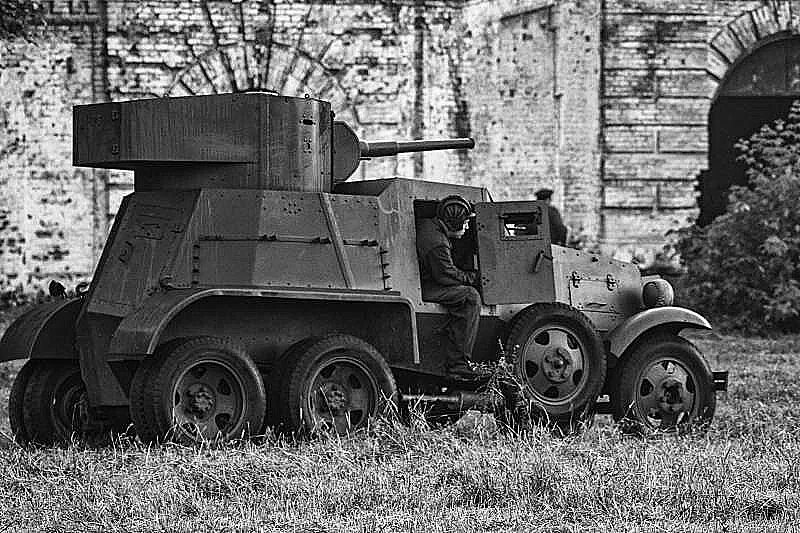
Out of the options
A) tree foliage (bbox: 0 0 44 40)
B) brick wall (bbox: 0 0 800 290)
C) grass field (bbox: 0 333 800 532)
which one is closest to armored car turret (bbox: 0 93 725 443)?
grass field (bbox: 0 333 800 532)

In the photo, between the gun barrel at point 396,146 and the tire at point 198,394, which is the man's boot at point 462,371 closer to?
the tire at point 198,394

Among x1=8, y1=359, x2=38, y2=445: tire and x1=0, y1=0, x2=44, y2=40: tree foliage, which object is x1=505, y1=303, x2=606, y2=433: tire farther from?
x1=0, y1=0, x2=44, y2=40: tree foliage

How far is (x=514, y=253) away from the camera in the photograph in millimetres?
10297

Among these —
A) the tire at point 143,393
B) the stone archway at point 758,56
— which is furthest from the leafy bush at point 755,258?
the tire at point 143,393

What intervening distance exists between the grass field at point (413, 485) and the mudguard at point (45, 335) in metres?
0.70

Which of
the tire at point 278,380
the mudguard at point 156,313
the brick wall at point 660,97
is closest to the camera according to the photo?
the mudguard at point 156,313

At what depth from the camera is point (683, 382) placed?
416 inches

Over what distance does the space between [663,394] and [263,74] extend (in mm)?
10097

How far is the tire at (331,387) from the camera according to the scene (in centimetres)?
921

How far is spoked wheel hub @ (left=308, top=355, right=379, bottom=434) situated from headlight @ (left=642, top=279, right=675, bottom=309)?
2.29m

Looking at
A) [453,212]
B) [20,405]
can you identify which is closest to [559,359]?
[453,212]

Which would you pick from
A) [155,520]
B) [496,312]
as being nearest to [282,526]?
[155,520]

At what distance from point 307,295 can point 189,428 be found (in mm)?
1033

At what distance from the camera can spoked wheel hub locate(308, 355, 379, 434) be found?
9.33 meters
